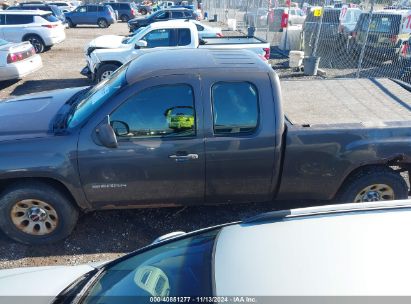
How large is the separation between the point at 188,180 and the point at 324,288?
2.34m

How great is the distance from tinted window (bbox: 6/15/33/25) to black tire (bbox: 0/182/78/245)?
13038 millimetres

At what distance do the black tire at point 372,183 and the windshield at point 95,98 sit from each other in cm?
257

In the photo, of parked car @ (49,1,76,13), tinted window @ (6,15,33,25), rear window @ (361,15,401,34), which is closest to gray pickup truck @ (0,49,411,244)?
rear window @ (361,15,401,34)

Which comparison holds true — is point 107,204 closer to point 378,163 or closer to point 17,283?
point 17,283

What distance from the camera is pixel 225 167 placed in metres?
3.55

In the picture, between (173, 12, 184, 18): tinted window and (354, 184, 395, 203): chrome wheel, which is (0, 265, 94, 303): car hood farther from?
(173, 12, 184, 18): tinted window

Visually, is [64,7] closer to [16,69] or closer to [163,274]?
[16,69]

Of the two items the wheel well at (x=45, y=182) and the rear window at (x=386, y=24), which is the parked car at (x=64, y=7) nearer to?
the rear window at (x=386, y=24)

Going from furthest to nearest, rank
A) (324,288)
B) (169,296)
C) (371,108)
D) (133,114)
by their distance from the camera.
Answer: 1. (371,108)
2. (133,114)
3. (169,296)
4. (324,288)

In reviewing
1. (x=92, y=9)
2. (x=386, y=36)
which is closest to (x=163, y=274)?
(x=386, y=36)

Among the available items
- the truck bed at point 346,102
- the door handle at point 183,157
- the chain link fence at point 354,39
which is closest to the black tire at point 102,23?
the chain link fence at point 354,39

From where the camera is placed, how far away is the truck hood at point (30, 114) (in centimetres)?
347

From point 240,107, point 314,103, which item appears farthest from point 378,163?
point 240,107

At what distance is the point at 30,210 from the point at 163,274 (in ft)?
7.72
